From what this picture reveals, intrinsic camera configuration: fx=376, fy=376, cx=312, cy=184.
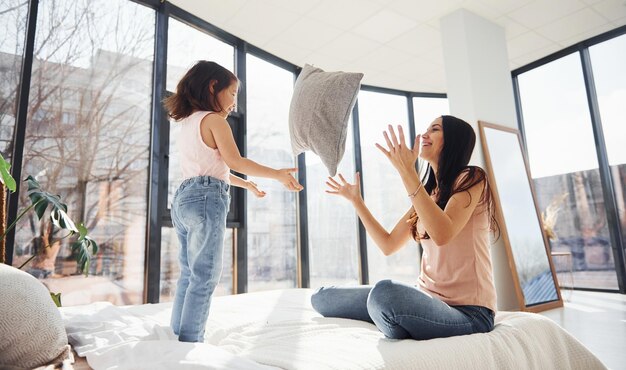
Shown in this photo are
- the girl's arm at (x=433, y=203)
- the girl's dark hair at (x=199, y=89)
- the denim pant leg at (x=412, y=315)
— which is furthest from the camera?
the girl's dark hair at (x=199, y=89)

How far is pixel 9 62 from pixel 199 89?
1.73 m

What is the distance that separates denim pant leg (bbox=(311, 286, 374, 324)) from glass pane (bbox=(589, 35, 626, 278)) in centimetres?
390

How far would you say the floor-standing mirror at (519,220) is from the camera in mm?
3252

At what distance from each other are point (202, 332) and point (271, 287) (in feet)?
8.55

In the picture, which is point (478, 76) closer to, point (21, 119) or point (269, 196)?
point (269, 196)

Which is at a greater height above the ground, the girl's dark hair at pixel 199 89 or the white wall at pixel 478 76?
the white wall at pixel 478 76

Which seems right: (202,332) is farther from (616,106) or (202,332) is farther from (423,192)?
(616,106)

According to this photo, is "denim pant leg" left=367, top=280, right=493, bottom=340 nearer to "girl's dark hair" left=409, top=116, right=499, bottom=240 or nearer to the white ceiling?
"girl's dark hair" left=409, top=116, right=499, bottom=240

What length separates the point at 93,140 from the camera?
8.86 feet

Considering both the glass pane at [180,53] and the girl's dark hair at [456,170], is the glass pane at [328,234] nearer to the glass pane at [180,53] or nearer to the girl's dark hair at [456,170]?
the glass pane at [180,53]

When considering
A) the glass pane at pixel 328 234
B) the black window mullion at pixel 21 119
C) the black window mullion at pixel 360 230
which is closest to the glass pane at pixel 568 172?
the black window mullion at pixel 360 230

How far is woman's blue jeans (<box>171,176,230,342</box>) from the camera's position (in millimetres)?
1204

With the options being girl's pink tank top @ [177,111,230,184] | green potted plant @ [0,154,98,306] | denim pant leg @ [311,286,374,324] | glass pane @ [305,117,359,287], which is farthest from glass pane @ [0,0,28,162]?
glass pane @ [305,117,359,287]

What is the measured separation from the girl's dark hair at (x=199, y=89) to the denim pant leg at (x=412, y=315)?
0.96m
